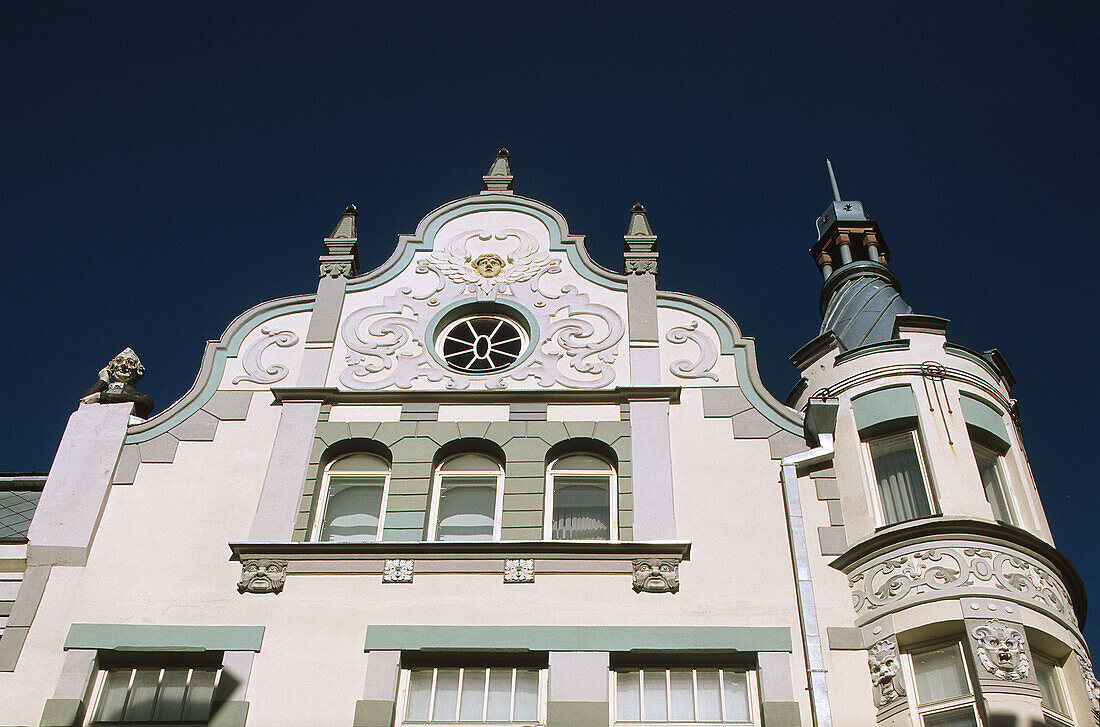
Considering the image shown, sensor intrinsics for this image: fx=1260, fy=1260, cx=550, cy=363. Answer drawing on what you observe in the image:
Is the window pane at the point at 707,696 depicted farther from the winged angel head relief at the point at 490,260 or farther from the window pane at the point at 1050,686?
the winged angel head relief at the point at 490,260

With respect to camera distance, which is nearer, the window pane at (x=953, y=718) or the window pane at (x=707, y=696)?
the window pane at (x=953, y=718)

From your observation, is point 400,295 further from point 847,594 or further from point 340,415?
point 847,594

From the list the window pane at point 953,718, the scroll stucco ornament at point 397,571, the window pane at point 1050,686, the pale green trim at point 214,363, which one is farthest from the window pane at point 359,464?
the window pane at point 1050,686

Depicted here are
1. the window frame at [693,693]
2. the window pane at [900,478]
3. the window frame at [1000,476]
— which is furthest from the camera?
the window frame at [1000,476]

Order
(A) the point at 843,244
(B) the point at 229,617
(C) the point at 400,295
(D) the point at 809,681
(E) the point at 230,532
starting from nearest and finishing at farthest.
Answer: (D) the point at 809,681 < (B) the point at 229,617 < (E) the point at 230,532 < (C) the point at 400,295 < (A) the point at 843,244

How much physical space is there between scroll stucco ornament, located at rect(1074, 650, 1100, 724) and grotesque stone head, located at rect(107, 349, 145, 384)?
48.3 ft

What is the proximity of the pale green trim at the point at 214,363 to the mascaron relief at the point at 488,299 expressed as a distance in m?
1.19

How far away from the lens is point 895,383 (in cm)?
1952

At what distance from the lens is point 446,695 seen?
53.5ft

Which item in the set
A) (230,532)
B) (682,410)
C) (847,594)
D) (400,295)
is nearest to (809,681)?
(847,594)

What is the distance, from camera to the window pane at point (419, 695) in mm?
16094

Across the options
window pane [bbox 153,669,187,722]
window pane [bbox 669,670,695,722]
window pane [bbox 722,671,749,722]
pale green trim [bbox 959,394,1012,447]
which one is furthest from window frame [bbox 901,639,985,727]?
window pane [bbox 153,669,187,722]

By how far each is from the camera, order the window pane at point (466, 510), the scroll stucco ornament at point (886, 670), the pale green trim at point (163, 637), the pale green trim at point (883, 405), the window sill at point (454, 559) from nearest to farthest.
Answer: the scroll stucco ornament at point (886, 670) → the pale green trim at point (163, 637) → the window sill at point (454, 559) → the window pane at point (466, 510) → the pale green trim at point (883, 405)

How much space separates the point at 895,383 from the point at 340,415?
8.67 m
